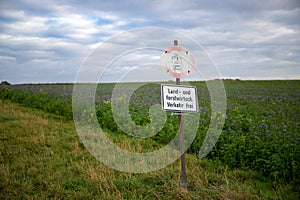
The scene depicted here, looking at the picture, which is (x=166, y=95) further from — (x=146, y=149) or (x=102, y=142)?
(x=102, y=142)

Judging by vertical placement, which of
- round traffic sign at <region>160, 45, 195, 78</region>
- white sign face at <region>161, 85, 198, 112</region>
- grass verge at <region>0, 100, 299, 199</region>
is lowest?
grass verge at <region>0, 100, 299, 199</region>

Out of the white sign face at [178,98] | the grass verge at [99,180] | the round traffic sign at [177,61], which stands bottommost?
the grass verge at [99,180]

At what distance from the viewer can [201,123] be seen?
9.01 meters

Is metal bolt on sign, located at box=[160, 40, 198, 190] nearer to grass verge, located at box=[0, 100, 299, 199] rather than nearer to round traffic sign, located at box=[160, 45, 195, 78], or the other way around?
round traffic sign, located at box=[160, 45, 195, 78]

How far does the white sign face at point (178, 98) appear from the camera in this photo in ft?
16.9

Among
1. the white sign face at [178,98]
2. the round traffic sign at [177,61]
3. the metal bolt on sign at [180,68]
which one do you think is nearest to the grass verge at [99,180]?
the metal bolt on sign at [180,68]

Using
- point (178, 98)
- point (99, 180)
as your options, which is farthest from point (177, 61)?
point (99, 180)

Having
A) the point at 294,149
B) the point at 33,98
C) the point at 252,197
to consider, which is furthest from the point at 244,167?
the point at 33,98

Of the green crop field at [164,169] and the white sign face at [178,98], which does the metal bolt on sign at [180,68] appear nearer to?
the white sign face at [178,98]

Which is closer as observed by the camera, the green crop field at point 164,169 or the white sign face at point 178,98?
the white sign face at point 178,98

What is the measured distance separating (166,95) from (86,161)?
287cm

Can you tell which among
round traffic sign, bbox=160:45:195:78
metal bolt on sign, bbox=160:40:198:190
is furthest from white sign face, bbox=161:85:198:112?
round traffic sign, bbox=160:45:195:78

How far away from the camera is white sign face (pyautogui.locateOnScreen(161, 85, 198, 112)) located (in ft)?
16.9

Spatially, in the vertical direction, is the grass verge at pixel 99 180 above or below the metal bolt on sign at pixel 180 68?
below
